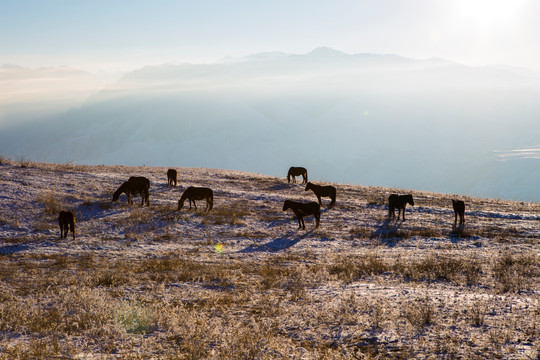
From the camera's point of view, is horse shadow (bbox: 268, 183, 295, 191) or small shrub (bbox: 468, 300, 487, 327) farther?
horse shadow (bbox: 268, 183, 295, 191)

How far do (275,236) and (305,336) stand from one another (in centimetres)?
1082

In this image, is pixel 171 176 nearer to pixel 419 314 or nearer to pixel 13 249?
pixel 13 249

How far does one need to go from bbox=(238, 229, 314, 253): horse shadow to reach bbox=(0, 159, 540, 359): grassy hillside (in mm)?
88

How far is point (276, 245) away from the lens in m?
17.4

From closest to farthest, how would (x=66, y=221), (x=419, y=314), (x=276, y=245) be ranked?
1. (x=419, y=314)
2. (x=66, y=221)
3. (x=276, y=245)

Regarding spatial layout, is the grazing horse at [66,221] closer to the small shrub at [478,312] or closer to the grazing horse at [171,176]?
the grazing horse at [171,176]

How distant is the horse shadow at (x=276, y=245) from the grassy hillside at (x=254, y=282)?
0.29 ft

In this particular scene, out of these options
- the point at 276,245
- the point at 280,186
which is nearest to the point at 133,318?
the point at 276,245

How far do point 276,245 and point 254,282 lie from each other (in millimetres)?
5646

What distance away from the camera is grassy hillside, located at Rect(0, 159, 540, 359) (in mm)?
7543

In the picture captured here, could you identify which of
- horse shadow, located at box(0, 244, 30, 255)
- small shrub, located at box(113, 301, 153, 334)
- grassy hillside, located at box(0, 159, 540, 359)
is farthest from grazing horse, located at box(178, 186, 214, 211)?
small shrub, located at box(113, 301, 153, 334)

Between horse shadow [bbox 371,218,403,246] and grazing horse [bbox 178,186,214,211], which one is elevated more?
grazing horse [bbox 178,186,214,211]

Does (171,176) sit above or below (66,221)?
above

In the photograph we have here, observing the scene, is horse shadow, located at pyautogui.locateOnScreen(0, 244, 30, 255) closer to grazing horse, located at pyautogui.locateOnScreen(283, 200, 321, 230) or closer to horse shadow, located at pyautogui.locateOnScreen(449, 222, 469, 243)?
grazing horse, located at pyautogui.locateOnScreen(283, 200, 321, 230)
